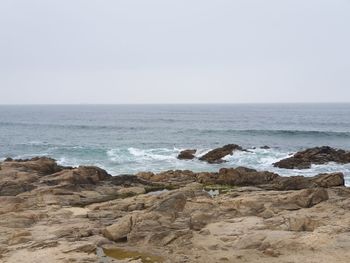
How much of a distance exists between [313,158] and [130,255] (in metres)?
36.7

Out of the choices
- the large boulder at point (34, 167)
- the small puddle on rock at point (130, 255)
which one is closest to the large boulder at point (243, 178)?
the large boulder at point (34, 167)

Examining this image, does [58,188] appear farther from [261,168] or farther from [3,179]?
[261,168]

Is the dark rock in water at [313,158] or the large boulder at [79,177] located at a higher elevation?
the large boulder at [79,177]

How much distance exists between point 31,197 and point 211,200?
1293 cm

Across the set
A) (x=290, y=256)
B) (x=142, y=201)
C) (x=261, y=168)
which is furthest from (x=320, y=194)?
(x=261, y=168)

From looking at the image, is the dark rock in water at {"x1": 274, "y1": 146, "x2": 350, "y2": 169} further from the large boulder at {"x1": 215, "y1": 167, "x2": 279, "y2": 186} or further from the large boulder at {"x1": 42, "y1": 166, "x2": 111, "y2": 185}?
the large boulder at {"x1": 42, "y1": 166, "x2": 111, "y2": 185}

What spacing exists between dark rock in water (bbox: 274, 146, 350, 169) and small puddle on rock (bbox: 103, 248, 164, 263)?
31.7m

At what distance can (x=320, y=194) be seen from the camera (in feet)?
89.0

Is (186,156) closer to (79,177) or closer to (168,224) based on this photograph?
(79,177)

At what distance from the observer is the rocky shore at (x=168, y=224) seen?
1959 cm

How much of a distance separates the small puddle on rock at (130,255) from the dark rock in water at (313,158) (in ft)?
104

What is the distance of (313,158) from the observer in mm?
51875

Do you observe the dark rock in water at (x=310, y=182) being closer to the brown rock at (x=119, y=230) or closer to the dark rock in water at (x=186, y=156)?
the brown rock at (x=119, y=230)

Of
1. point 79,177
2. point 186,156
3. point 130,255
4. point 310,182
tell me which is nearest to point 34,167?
point 79,177
